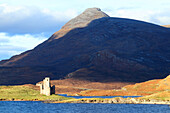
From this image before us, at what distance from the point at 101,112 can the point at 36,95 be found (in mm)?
42864

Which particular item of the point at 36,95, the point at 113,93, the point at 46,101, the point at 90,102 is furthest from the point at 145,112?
the point at 113,93

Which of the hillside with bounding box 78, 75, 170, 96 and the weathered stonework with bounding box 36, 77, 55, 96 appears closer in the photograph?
the weathered stonework with bounding box 36, 77, 55, 96

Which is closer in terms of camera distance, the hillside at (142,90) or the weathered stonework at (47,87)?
the weathered stonework at (47,87)

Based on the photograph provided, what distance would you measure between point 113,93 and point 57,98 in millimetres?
62266

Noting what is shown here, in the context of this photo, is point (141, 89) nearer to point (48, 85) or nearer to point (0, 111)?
point (48, 85)

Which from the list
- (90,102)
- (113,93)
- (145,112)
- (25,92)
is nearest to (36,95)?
(25,92)

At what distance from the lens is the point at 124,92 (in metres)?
174

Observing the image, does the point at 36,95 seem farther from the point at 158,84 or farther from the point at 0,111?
the point at 158,84

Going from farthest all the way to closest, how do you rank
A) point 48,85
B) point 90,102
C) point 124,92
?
point 124,92
point 48,85
point 90,102

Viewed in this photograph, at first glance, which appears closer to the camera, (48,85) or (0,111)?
(0,111)

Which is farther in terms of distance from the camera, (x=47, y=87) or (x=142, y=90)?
(x=142, y=90)

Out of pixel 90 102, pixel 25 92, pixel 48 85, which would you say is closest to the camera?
pixel 90 102

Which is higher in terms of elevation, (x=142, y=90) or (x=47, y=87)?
(x=47, y=87)

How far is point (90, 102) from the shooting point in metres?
110
